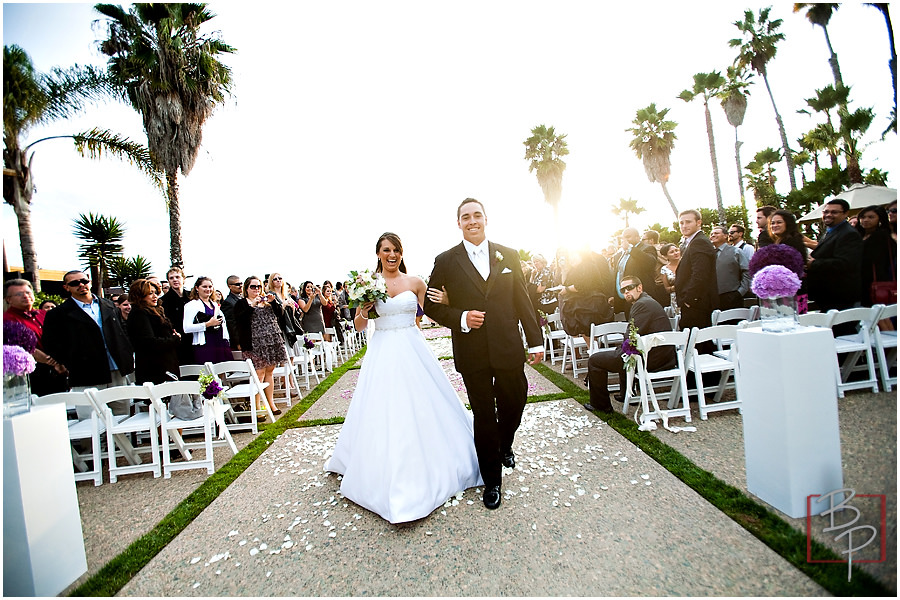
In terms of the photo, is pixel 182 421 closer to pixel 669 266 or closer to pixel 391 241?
pixel 391 241

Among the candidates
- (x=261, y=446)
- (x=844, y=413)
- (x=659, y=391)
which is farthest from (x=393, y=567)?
(x=659, y=391)

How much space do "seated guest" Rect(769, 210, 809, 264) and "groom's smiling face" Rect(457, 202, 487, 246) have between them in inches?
101

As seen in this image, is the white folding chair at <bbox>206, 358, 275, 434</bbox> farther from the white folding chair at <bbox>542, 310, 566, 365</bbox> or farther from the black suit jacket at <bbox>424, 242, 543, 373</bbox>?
the white folding chair at <bbox>542, 310, 566, 365</bbox>

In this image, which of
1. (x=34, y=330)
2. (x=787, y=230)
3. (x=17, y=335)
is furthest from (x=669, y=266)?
(x=34, y=330)

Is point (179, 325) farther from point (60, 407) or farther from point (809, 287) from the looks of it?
point (809, 287)

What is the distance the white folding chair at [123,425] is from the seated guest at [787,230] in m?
6.14

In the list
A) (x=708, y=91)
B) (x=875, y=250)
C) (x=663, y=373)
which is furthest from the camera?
(x=708, y=91)

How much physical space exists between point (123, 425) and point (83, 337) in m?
1.51

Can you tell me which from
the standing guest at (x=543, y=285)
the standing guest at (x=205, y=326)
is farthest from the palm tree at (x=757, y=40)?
the standing guest at (x=205, y=326)

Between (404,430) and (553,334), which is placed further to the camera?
(553,334)

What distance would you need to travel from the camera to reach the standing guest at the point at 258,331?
685cm

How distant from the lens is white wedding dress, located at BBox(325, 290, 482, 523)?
10.6 feet

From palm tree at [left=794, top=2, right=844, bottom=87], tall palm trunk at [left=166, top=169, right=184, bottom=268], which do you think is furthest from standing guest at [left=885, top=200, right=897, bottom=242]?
tall palm trunk at [left=166, top=169, right=184, bottom=268]

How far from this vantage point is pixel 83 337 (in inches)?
206
